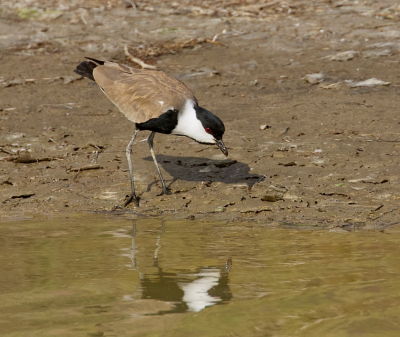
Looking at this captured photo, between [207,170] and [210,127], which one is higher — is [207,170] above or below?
below

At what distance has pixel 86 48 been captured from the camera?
11.6 m

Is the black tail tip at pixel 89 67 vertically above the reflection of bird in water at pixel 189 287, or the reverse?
the black tail tip at pixel 89 67

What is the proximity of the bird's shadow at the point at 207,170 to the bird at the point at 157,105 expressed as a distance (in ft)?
1.41

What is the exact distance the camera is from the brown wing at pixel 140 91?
21.8 feet

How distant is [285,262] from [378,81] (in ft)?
18.9

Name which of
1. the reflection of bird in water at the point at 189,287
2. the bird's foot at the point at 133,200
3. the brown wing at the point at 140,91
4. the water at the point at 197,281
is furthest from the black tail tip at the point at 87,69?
the reflection of bird in water at the point at 189,287

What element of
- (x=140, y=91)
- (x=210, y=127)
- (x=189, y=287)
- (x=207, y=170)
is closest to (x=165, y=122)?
(x=210, y=127)

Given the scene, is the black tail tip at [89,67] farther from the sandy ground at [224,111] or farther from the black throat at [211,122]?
the black throat at [211,122]

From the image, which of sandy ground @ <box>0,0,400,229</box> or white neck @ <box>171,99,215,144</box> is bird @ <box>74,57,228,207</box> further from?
sandy ground @ <box>0,0,400,229</box>

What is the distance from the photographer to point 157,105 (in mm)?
6652

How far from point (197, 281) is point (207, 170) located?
3337mm

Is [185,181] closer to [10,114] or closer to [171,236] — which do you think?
[171,236]

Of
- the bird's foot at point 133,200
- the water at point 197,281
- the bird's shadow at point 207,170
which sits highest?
the water at point 197,281

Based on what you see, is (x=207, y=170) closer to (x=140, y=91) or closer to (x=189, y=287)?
(x=140, y=91)
